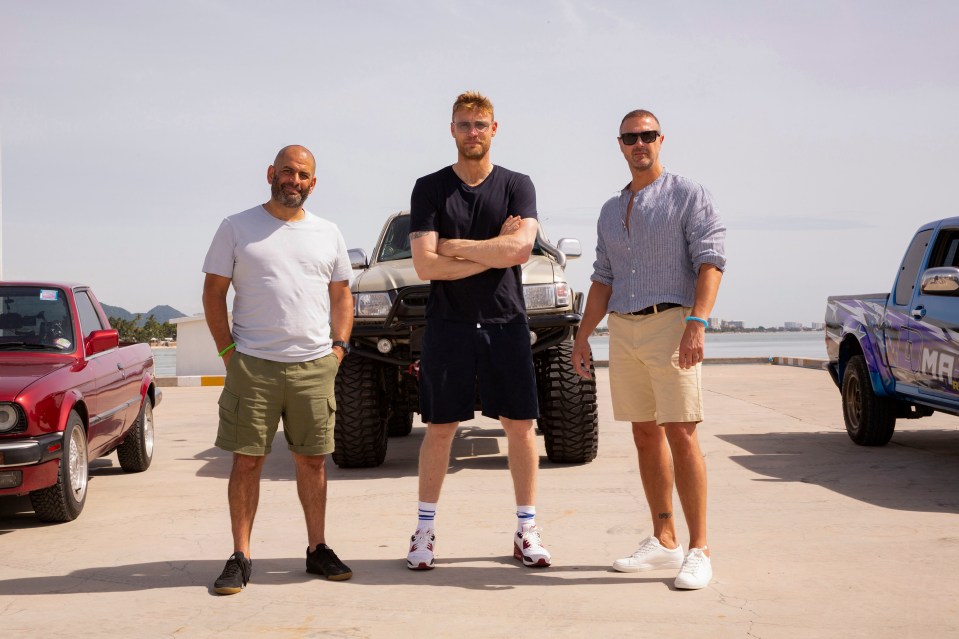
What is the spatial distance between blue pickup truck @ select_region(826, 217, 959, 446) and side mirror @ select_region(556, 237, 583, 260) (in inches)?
98.9

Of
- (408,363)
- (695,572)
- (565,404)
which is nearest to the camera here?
(695,572)

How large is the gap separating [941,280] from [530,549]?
367cm

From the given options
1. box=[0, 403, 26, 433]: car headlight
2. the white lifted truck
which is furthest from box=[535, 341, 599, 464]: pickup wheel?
box=[0, 403, 26, 433]: car headlight

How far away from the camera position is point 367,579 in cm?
454

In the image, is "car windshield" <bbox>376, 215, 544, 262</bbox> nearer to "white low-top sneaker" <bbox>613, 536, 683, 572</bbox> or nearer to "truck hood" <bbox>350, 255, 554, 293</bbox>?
"truck hood" <bbox>350, 255, 554, 293</bbox>

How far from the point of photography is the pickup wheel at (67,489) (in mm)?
5879

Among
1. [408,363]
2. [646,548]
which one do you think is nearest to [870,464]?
[408,363]

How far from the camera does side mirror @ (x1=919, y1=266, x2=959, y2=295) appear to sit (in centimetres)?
673

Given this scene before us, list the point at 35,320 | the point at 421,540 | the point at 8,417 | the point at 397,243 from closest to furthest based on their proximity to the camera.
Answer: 1. the point at 421,540
2. the point at 8,417
3. the point at 35,320
4. the point at 397,243

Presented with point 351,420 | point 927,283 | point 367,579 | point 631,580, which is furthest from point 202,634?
point 927,283

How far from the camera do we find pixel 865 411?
8.72 metres

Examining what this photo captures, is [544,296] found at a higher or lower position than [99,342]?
higher

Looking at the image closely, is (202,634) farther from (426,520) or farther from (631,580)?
(631,580)

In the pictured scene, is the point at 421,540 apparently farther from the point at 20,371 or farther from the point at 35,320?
the point at 35,320
